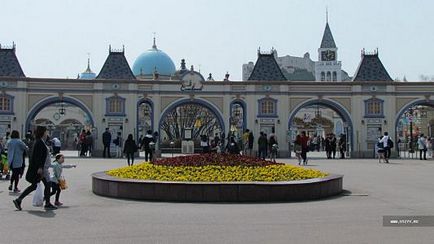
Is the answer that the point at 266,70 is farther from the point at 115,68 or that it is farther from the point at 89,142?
the point at 89,142

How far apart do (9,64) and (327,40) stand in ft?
258

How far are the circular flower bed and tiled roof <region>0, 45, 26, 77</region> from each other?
28422mm

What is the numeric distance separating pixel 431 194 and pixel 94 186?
8.44m

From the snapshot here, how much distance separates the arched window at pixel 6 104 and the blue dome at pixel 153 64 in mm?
35263

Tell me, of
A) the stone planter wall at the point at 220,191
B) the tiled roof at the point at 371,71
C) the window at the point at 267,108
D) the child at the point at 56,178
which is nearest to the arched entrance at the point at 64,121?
the window at the point at 267,108

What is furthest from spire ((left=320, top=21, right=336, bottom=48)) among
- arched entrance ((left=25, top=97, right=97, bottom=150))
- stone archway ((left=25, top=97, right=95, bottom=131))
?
stone archway ((left=25, top=97, right=95, bottom=131))

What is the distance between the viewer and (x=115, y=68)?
4256cm

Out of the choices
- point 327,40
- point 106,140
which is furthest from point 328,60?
point 106,140

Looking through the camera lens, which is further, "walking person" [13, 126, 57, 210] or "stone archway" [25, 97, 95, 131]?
"stone archway" [25, 97, 95, 131]

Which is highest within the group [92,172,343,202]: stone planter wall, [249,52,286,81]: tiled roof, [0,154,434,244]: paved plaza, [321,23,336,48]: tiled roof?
[321,23,336,48]: tiled roof

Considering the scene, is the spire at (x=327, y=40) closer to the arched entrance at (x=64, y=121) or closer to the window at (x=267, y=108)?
the arched entrance at (x=64, y=121)

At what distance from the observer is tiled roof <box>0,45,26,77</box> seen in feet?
136

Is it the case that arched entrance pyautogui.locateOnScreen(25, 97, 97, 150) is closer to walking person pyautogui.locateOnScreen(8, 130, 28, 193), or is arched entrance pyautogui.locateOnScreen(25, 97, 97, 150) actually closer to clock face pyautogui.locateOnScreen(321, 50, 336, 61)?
clock face pyautogui.locateOnScreen(321, 50, 336, 61)

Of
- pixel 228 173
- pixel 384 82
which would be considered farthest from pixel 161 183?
pixel 384 82
